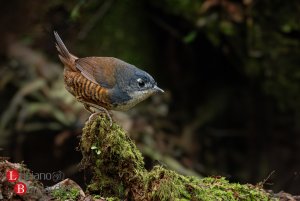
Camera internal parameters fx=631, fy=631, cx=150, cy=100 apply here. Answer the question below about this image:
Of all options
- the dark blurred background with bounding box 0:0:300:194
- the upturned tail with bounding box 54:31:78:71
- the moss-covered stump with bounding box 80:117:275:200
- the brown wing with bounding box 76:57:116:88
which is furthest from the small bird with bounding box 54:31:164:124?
the dark blurred background with bounding box 0:0:300:194

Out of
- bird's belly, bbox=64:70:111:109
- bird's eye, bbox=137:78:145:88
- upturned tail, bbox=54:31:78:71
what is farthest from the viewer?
upturned tail, bbox=54:31:78:71

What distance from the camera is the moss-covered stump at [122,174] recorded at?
3789 mm

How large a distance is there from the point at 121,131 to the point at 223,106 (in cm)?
554

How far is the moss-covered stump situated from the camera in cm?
379

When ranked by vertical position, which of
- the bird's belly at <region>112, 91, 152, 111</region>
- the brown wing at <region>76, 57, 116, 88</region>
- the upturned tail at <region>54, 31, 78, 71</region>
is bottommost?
the bird's belly at <region>112, 91, 152, 111</region>

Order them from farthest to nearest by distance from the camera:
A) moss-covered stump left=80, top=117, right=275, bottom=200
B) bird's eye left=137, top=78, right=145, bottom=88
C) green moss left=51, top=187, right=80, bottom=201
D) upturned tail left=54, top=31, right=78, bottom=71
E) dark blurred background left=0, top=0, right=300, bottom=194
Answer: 1. dark blurred background left=0, top=0, right=300, bottom=194
2. upturned tail left=54, top=31, right=78, bottom=71
3. bird's eye left=137, top=78, right=145, bottom=88
4. moss-covered stump left=80, top=117, right=275, bottom=200
5. green moss left=51, top=187, right=80, bottom=201

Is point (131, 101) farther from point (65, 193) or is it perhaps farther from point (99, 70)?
point (65, 193)

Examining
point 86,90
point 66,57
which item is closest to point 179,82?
point 66,57

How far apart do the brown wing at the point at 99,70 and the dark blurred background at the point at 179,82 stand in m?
2.54

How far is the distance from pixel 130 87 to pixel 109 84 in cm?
15

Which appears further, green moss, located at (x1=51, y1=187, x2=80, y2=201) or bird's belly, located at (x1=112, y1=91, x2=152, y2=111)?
bird's belly, located at (x1=112, y1=91, x2=152, y2=111)

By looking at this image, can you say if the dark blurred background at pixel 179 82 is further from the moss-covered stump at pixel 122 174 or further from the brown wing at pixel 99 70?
the moss-covered stump at pixel 122 174

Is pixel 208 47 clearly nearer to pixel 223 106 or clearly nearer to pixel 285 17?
pixel 223 106

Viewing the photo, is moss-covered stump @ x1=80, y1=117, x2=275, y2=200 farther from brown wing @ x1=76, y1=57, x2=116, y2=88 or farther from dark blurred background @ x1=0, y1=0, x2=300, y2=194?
dark blurred background @ x1=0, y1=0, x2=300, y2=194
